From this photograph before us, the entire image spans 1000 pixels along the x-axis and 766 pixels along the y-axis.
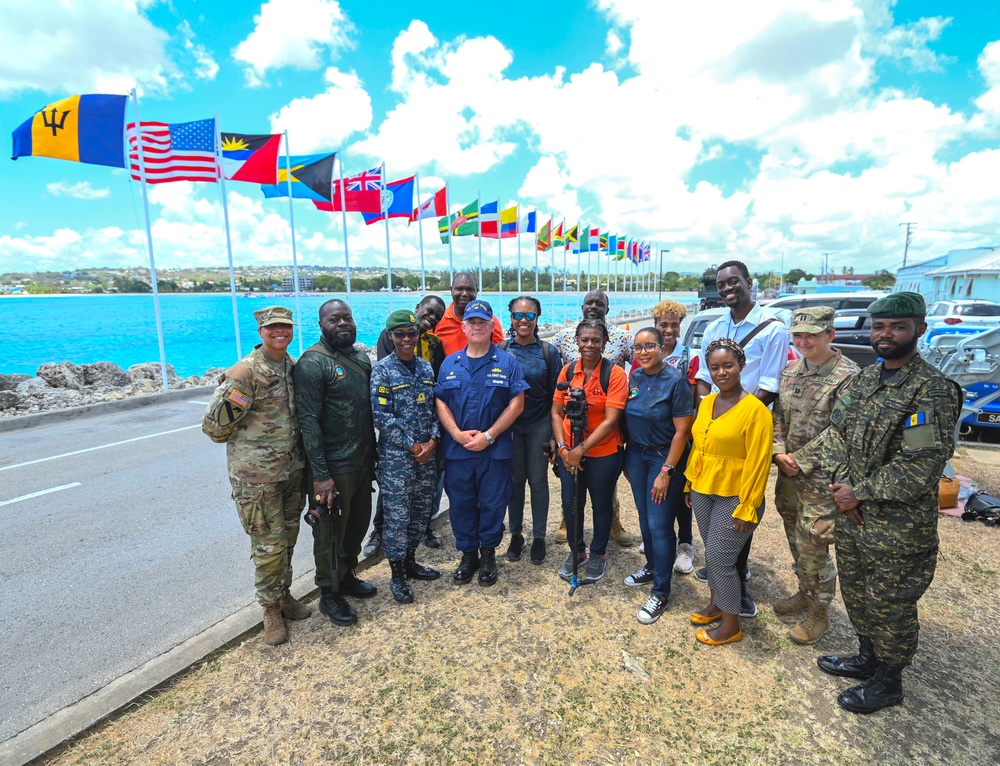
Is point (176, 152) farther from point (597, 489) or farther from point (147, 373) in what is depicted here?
point (597, 489)

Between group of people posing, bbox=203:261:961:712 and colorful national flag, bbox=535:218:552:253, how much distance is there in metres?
20.1

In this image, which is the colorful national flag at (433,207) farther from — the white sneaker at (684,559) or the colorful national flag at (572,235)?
the white sneaker at (684,559)

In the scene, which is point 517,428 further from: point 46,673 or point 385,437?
point 46,673

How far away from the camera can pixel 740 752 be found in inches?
86.4

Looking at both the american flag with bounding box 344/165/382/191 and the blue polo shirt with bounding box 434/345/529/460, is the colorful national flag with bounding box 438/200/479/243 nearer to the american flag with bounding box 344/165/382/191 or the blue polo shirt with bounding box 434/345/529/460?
the american flag with bounding box 344/165/382/191

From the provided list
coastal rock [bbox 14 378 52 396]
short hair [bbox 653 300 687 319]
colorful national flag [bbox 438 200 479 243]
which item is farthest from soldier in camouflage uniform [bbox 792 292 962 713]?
colorful national flag [bbox 438 200 479 243]

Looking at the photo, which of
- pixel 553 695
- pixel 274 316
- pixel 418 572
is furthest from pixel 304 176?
pixel 553 695

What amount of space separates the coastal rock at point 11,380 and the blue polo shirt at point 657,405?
13.5 m

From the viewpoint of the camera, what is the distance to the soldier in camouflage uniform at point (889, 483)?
2.10m

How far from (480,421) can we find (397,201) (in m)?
13.2

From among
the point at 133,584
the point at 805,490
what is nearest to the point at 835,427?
the point at 805,490

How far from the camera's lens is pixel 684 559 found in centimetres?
370

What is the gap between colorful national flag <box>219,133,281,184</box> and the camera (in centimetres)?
1108

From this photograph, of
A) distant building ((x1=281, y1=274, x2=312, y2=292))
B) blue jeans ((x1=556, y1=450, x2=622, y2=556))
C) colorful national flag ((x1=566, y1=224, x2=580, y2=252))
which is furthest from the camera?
colorful national flag ((x1=566, y1=224, x2=580, y2=252))
